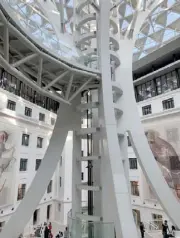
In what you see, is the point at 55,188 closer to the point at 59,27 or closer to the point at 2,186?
the point at 2,186

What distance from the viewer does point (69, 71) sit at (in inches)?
524

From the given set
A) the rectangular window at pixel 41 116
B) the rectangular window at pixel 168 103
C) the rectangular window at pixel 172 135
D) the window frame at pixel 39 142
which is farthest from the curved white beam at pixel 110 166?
the rectangular window at pixel 41 116

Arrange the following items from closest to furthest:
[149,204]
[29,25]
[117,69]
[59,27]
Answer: [29,25]
[117,69]
[59,27]
[149,204]

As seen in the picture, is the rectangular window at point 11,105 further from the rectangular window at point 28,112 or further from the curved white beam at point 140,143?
the curved white beam at point 140,143

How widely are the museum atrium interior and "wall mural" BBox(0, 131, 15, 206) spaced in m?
0.11

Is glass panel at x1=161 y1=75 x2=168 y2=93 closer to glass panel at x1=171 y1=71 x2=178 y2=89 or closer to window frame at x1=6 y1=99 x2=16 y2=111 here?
glass panel at x1=171 y1=71 x2=178 y2=89

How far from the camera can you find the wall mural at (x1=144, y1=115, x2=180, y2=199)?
84.1 feet

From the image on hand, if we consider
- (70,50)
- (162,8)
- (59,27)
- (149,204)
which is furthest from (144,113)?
(70,50)

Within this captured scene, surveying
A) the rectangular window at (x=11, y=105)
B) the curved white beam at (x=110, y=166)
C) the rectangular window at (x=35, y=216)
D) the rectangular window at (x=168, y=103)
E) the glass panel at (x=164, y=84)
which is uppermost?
the glass panel at (x=164, y=84)

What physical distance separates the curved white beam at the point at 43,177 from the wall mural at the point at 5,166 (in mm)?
9885

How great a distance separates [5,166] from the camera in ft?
78.9

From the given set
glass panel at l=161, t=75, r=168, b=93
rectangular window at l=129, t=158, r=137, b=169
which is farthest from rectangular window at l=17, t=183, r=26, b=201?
glass panel at l=161, t=75, r=168, b=93

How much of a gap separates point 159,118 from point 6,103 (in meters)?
20.3

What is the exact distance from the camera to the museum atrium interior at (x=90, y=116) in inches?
488
